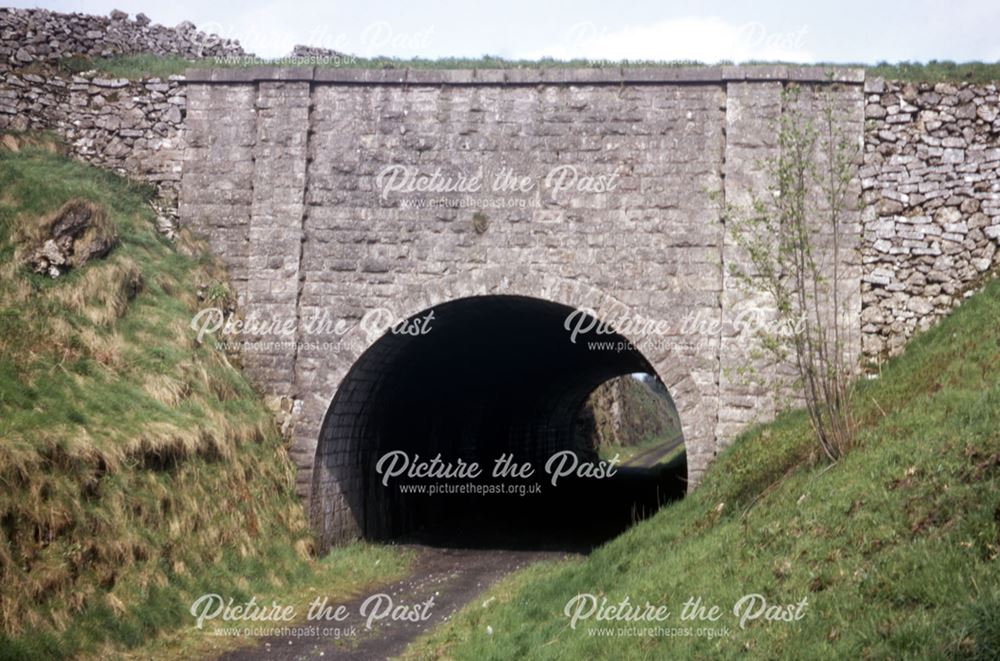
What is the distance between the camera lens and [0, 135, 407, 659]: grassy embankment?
30.0 feet

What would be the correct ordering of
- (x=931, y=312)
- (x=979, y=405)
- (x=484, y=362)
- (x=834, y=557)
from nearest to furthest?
(x=834, y=557) < (x=979, y=405) < (x=931, y=312) < (x=484, y=362)

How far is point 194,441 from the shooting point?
39.0 feet

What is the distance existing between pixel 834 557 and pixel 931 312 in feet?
23.8

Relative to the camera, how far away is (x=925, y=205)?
13938 millimetres

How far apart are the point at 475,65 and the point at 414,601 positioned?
8.01m

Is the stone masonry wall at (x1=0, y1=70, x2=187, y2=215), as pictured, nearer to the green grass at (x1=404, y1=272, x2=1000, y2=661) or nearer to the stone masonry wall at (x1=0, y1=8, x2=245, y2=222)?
the stone masonry wall at (x1=0, y1=8, x2=245, y2=222)

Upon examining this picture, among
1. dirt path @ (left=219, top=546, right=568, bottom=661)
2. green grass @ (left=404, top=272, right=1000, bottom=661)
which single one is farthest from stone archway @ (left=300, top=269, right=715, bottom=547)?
dirt path @ (left=219, top=546, right=568, bottom=661)

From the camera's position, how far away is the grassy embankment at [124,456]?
30.0 feet

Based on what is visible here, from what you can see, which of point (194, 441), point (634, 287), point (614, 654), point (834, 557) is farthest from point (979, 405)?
point (194, 441)

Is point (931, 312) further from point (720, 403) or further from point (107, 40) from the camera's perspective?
point (107, 40)

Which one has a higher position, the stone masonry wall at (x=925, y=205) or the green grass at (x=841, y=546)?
the stone masonry wall at (x=925, y=205)

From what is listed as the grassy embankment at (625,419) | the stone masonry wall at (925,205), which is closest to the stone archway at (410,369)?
the stone masonry wall at (925,205)

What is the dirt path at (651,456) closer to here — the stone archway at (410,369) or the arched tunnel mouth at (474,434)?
the arched tunnel mouth at (474,434)

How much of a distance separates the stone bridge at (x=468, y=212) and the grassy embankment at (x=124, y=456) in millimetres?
894
